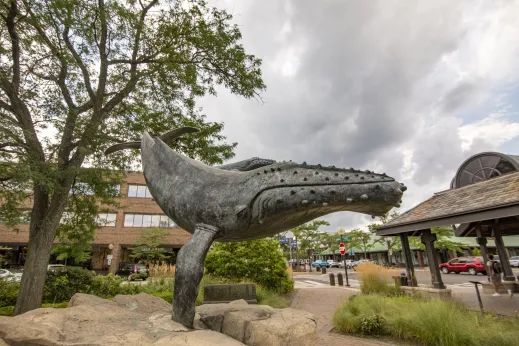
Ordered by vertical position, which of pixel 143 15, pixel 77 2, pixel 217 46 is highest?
pixel 143 15

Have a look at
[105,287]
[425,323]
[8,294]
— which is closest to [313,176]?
[425,323]

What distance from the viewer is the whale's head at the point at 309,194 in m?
2.31

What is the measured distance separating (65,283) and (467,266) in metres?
31.1

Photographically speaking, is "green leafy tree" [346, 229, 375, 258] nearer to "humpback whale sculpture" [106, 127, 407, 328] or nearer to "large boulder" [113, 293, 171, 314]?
"large boulder" [113, 293, 171, 314]

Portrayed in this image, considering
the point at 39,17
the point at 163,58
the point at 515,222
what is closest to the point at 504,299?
the point at 515,222

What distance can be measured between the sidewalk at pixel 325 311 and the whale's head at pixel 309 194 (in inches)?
207

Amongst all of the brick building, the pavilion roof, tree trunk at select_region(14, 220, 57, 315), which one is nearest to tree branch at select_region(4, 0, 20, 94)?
tree trunk at select_region(14, 220, 57, 315)

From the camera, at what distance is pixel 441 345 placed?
593 cm

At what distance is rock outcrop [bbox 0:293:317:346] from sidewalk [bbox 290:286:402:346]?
4.35 metres


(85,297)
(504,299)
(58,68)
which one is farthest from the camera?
(504,299)

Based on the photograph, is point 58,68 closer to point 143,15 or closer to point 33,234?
point 143,15

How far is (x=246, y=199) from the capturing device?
2.96m

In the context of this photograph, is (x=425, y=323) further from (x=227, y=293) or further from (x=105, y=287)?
(x=105, y=287)

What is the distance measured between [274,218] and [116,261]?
3390 centimetres
